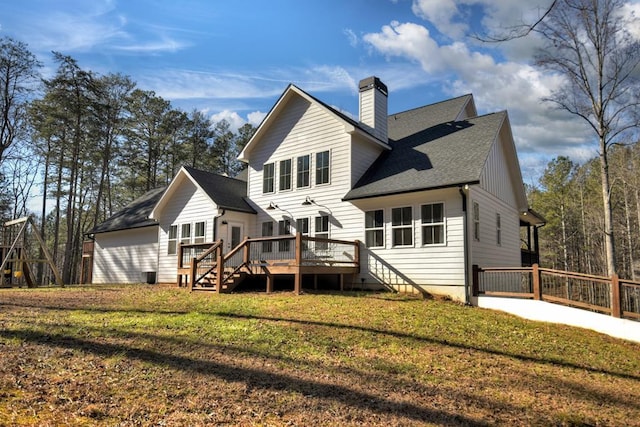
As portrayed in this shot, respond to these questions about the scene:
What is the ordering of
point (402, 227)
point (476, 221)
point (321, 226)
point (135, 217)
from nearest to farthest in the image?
1. point (476, 221)
2. point (402, 227)
3. point (321, 226)
4. point (135, 217)

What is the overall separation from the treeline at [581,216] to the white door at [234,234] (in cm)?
2569

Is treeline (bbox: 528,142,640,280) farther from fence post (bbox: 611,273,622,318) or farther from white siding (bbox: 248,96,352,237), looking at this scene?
white siding (bbox: 248,96,352,237)

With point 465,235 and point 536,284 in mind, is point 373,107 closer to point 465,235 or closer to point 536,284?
point 465,235

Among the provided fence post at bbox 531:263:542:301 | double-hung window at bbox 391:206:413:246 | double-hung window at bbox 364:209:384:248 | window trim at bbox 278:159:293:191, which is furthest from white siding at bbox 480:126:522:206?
window trim at bbox 278:159:293:191

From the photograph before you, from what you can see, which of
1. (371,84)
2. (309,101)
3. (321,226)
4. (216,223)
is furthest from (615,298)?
(216,223)

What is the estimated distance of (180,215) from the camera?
1911 cm

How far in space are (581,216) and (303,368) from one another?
1411 inches

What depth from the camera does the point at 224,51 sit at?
36.8 ft

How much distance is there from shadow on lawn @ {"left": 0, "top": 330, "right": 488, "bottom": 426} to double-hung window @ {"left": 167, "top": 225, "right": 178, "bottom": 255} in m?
12.0

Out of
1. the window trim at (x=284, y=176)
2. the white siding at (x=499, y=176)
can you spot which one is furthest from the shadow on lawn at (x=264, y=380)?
the window trim at (x=284, y=176)

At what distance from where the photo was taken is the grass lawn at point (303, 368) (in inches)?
192

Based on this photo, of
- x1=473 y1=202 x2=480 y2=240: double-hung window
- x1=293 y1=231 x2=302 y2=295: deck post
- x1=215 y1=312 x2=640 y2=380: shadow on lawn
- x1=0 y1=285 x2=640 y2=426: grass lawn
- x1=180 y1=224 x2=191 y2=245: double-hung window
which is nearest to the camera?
x1=0 y1=285 x2=640 y2=426: grass lawn

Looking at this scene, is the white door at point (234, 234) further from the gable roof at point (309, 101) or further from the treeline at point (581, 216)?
the treeline at point (581, 216)

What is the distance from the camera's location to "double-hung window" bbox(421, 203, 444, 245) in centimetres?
1331
